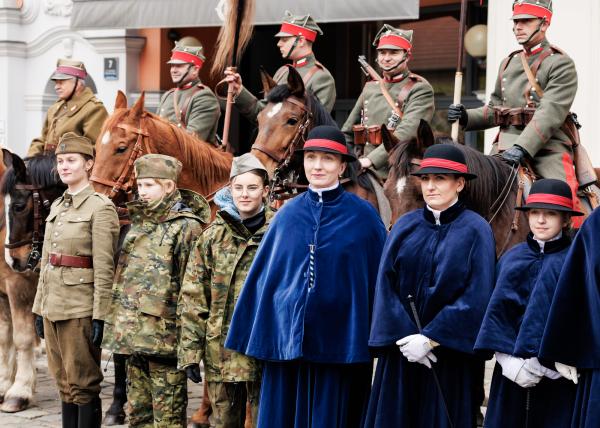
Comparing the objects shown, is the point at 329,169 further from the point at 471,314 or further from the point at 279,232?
the point at 471,314

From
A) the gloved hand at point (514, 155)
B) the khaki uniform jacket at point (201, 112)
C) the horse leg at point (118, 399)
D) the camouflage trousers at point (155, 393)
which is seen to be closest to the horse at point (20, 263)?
the horse leg at point (118, 399)

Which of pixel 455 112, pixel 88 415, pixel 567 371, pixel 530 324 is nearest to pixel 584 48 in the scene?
pixel 455 112

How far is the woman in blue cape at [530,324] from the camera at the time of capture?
5035mm

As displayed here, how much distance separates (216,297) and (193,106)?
11.4 ft

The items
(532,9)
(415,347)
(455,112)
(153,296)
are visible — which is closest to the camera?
(415,347)

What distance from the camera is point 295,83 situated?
752 centimetres

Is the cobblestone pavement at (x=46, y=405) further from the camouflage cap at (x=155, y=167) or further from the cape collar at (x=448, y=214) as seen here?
the cape collar at (x=448, y=214)

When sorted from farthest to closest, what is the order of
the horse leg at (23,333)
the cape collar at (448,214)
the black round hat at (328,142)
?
the horse leg at (23,333)
the black round hat at (328,142)
the cape collar at (448,214)

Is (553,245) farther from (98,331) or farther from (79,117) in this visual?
(79,117)

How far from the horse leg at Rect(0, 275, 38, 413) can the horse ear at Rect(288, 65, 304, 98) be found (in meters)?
2.49

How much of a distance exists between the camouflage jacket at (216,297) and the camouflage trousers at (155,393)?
361 mm

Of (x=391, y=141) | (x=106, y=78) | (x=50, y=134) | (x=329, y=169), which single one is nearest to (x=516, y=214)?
(x=391, y=141)

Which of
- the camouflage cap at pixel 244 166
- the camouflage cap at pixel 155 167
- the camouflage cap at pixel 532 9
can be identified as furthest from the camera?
the camouflage cap at pixel 532 9

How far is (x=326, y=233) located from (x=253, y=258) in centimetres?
52
